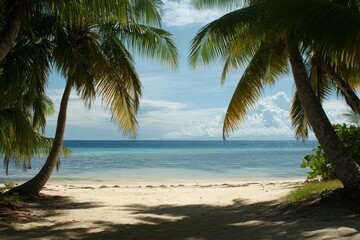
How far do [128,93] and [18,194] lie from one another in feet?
12.7

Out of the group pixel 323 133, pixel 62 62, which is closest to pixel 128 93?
pixel 62 62

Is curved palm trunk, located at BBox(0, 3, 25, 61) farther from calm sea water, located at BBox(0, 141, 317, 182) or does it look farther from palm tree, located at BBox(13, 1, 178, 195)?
calm sea water, located at BBox(0, 141, 317, 182)

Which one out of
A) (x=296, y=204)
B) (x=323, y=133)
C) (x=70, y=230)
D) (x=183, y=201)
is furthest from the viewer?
(x=183, y=201)

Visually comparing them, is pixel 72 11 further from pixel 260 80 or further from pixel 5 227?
pixel 260 80

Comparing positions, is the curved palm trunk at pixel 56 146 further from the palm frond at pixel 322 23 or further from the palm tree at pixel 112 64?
the palm frond at pixel 322 23

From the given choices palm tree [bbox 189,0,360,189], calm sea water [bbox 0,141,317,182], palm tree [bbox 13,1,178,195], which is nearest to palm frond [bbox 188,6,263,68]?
palm tree [bbox 189,0,360,189]

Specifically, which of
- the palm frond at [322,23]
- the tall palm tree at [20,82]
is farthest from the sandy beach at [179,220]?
the palm frond at [322,23]

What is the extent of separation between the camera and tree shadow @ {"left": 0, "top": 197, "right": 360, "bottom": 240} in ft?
20.5

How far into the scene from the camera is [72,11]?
7.13 meters

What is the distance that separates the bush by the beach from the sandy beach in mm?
2095

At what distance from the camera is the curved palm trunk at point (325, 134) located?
7.74 metres

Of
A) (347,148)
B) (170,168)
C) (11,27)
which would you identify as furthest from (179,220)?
(170,168)

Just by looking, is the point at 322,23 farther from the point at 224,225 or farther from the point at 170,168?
the point at 170,168

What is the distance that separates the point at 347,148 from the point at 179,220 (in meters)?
5.66
